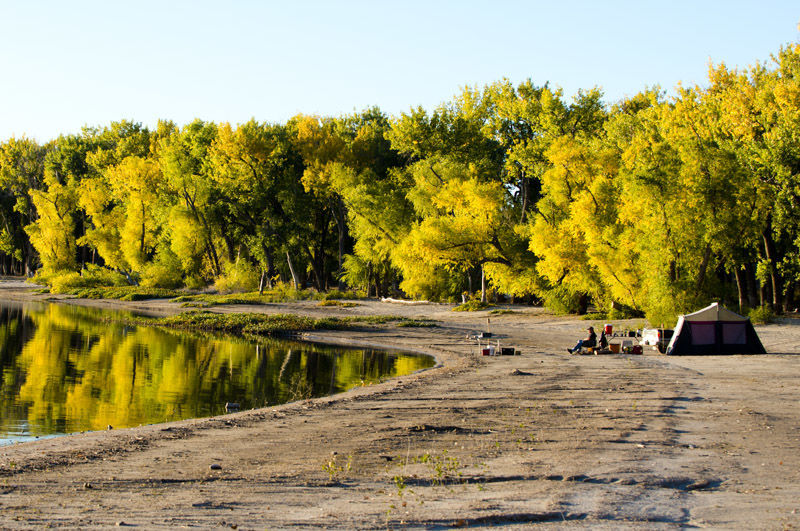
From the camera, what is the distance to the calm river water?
823 inches

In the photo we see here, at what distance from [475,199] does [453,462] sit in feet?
146

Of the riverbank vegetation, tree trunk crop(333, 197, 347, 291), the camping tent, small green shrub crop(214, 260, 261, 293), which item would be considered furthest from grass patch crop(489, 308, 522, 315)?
small green shrub crop(214, 260, 261, 293)

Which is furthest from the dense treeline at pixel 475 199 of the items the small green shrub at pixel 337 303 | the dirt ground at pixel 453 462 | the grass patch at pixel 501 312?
the dirt ground at pixel 453 462

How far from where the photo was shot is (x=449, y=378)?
25656 mm

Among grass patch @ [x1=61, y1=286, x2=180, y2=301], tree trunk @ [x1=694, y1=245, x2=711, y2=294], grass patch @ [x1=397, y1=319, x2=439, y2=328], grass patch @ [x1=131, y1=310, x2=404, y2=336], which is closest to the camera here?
tree trunk @ [x1=694, y1=245, x2=711, y2=294]

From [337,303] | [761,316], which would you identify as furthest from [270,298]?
[761,316]

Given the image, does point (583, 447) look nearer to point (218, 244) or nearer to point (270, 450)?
point (270, 450)

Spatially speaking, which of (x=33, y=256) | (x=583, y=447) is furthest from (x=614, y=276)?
(x=33, y=256)

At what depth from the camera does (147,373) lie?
2981cm

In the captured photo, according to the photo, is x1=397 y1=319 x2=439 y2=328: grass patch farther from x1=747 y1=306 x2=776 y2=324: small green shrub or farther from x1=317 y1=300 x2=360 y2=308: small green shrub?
x1=747 y1=306 x2=776 y2=324: small green shrub

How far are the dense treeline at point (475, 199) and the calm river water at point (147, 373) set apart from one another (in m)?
16.7

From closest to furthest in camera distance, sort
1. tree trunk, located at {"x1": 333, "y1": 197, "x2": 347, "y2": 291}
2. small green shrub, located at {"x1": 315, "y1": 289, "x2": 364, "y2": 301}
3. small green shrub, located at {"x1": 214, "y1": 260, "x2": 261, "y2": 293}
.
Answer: small green shrub, located at {"x1": 315, "y1": 289, "x2": 364, "y2": 301} < tree trunk, located at {"x1": 333, "y1": 197, "x2": 347, "y2": 291} < small green shrub, located at {"x1": 214, "y1": 260, "x2": 261, "y2": 293}

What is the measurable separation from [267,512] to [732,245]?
38.0m

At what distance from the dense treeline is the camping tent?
7.98 meters
